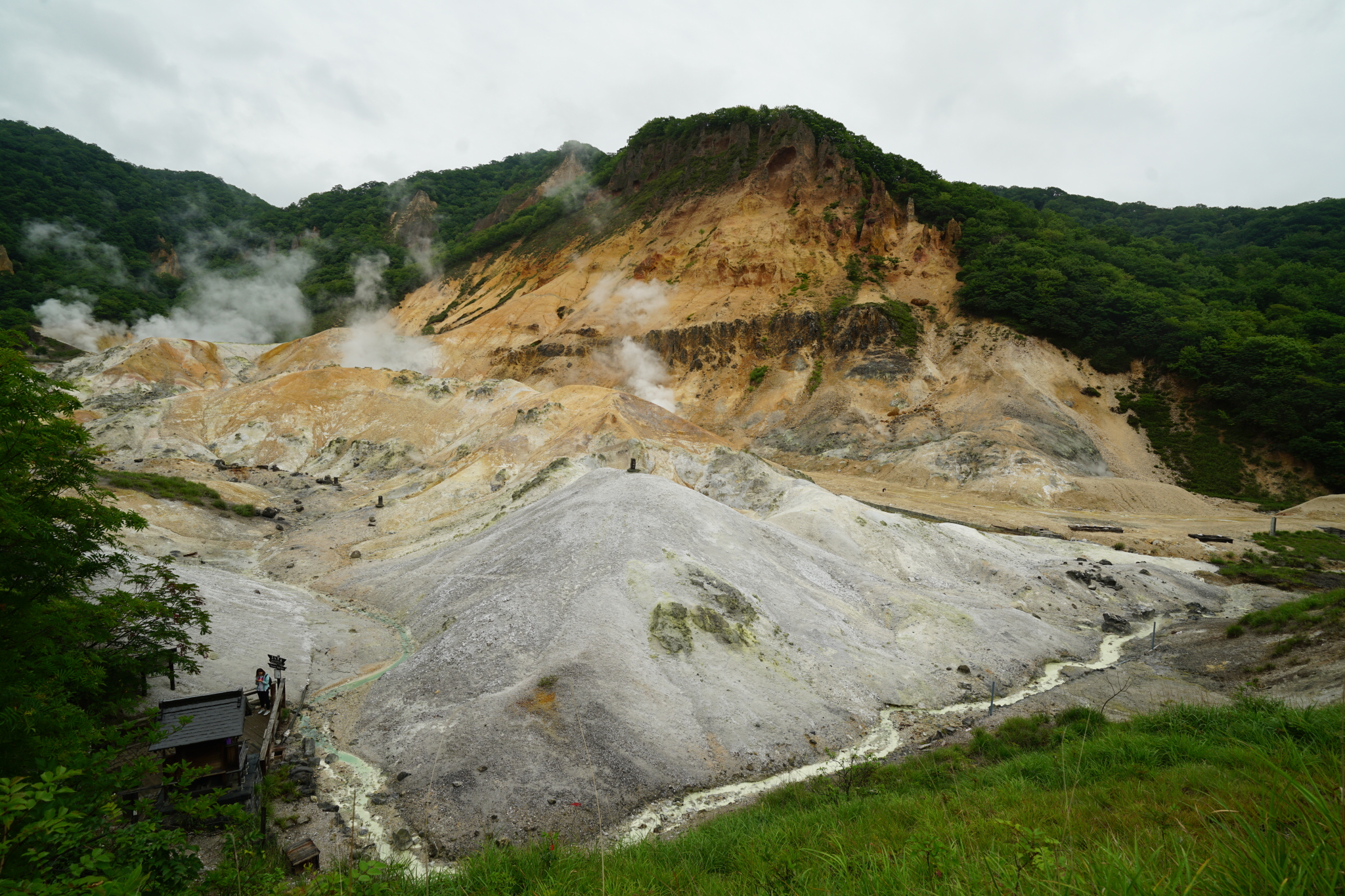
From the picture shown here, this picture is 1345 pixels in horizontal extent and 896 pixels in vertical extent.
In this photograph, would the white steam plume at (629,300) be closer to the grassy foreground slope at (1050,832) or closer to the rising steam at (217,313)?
the rising steam at (217,313)

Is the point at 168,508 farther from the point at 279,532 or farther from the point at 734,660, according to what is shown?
the point at 734,660

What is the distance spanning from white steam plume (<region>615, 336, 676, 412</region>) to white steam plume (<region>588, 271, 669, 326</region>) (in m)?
3.52

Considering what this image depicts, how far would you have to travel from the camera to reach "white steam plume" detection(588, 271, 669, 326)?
232 ft

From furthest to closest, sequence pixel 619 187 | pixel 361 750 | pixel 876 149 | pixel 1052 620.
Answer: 1. pixel 619 187
2. pixel 876 149
3. pixel 1052 620
4. pixel 361 750

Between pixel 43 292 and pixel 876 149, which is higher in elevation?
pixel 876 149

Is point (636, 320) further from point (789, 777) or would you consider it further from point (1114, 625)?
point (789, 777)

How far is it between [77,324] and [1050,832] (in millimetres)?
116971

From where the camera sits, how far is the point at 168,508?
3114 centimetres

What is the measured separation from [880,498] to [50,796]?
4375 cm

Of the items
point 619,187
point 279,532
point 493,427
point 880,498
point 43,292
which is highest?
point 619,187

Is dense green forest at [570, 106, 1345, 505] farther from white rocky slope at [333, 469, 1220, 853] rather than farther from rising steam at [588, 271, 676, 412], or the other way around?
white rocky slope at [333, 469, 1220, 853]

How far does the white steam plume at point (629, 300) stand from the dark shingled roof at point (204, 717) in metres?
61.5

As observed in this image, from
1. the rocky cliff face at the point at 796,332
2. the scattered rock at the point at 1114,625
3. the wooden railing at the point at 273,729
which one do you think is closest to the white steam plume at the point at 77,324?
the rocky cliff face at the point at 796,332

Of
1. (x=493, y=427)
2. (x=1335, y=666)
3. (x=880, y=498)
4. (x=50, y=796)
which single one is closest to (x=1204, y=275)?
(x=880, y=498)
